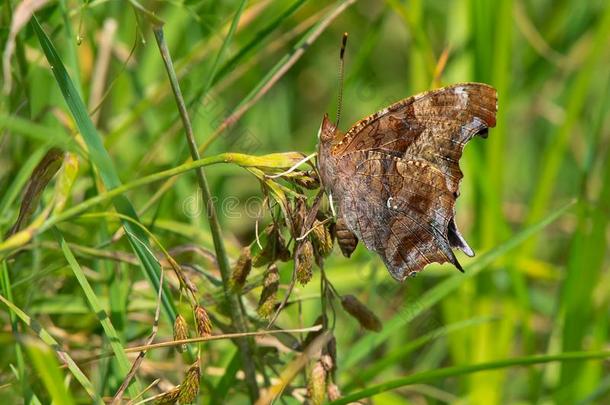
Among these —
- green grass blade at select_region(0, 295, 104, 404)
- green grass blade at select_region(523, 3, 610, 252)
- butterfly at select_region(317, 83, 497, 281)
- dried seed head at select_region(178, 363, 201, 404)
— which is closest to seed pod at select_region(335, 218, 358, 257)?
butterfly at select_region(317, 83, 497, 281)

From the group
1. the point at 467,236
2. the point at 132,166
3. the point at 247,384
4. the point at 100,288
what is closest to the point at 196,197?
the point at 132,166

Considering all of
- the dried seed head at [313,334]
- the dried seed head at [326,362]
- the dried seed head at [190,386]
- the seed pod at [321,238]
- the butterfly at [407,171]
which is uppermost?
the butterfly at [407,171]

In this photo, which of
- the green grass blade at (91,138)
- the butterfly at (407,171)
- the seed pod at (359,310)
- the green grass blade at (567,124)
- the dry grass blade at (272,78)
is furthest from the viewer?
the green grass blade at (567,124)

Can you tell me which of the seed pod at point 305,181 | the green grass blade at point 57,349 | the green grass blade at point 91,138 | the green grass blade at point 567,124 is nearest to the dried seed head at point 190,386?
the green grass blade at point 57,349

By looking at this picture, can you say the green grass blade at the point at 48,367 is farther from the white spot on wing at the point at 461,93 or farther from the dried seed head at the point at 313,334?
the white spot on wing at the point at 461,93

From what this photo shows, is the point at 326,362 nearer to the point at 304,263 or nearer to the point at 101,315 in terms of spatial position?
the point at 304,263

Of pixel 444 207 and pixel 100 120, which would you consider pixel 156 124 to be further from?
pixel 444 207

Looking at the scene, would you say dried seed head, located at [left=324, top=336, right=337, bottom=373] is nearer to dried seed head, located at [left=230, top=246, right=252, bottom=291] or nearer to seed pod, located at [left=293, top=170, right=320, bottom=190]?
dried seed head, located at [left=230, top=246, right=252, bottom=291]
